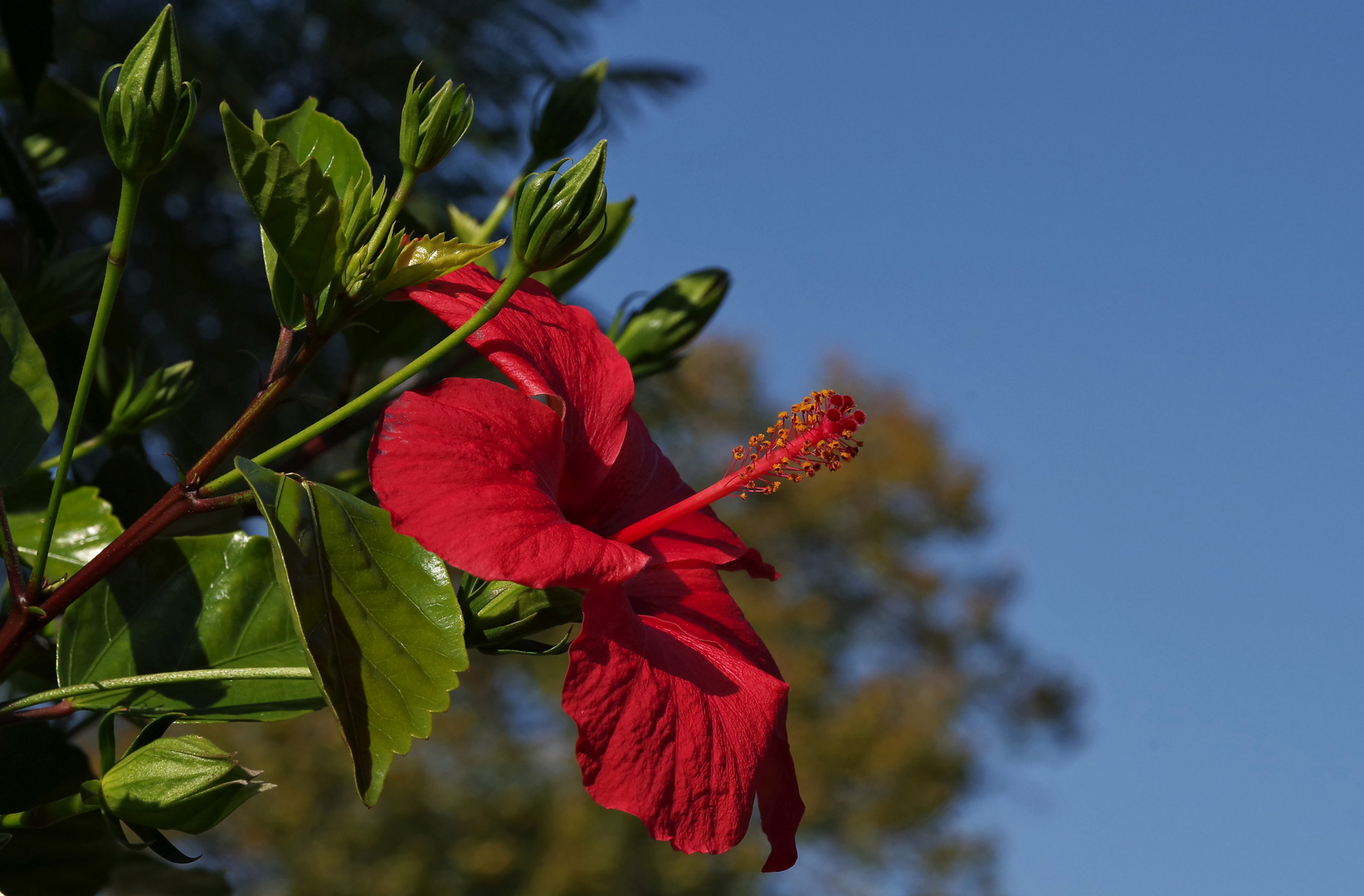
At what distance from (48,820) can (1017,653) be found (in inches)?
508

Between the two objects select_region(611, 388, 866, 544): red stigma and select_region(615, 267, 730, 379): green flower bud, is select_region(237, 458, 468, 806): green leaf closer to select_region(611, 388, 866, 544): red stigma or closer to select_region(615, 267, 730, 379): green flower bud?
select_region(611, 388, 866, 544): red stigma

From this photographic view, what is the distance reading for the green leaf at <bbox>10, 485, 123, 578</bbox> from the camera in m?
0.87

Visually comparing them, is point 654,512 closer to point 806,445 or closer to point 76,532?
point 806,445

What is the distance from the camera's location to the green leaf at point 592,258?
1.09m

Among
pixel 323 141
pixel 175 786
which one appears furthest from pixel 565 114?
pixel 175 786

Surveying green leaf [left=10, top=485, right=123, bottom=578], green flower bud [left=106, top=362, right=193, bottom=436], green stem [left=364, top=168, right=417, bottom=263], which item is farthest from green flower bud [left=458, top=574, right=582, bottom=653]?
green flower bud [left=106, top=362, right=193, bottom=436]

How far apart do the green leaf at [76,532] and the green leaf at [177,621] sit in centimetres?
11

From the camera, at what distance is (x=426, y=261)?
2.19ft

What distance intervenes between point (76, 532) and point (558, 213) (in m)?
0.49

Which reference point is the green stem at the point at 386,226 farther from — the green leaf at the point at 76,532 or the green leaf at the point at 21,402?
the green leaf at the point at 76,532

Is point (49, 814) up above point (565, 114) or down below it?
below

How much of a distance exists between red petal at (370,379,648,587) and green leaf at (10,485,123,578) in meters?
0.37

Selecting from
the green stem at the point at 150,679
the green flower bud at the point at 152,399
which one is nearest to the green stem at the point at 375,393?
the green stem at the point at 150,679

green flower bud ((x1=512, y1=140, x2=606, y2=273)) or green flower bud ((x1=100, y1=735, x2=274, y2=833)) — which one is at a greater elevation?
green flower bud ((x1=512, y1=140, x2=606, y2=273))
